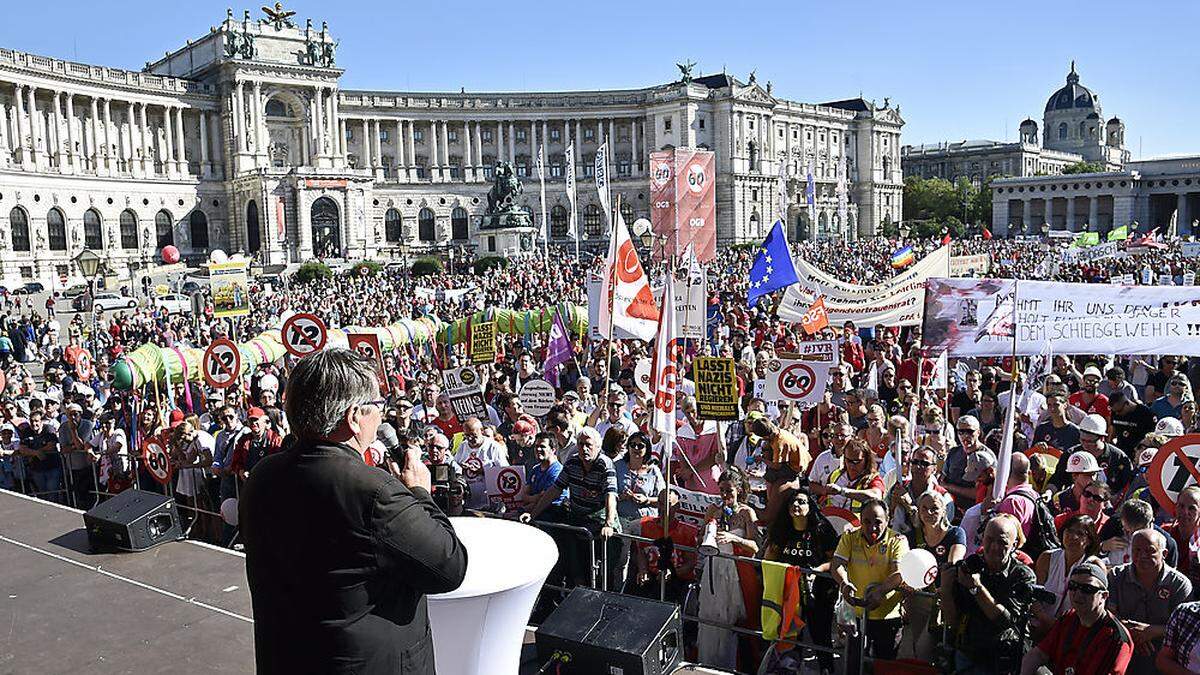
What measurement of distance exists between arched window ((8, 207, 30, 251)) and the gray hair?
199 ft

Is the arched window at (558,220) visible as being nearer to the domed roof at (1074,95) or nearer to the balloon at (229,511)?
the balloon at (229,511)

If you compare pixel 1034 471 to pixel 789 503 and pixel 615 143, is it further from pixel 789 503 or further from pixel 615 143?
pixel 615 143

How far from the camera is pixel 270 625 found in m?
2.70

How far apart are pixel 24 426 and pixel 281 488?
1066cm

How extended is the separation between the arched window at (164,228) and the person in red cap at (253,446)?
59.7 metres

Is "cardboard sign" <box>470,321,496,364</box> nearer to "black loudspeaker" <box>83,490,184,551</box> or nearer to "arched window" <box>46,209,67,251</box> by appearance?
"black loudspeaker" <box>83,490,184,551</box>

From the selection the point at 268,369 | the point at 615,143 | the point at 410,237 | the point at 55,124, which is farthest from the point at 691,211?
the point at 615,143

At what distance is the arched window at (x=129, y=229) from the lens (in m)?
60.9

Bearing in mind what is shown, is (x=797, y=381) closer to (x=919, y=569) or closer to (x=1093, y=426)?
(x=1093, y=426)

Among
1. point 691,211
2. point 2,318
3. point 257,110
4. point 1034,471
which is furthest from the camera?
point 257,110

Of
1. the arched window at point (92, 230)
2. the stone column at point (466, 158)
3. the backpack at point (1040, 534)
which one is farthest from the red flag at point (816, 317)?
the stone column at point (466, 158)

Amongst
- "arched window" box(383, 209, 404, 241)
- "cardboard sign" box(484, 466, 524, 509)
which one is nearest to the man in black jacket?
"cardboard sign" box(484, 466, 524, 509)

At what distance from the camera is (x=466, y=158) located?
259 ft

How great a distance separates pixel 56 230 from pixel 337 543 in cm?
6302
